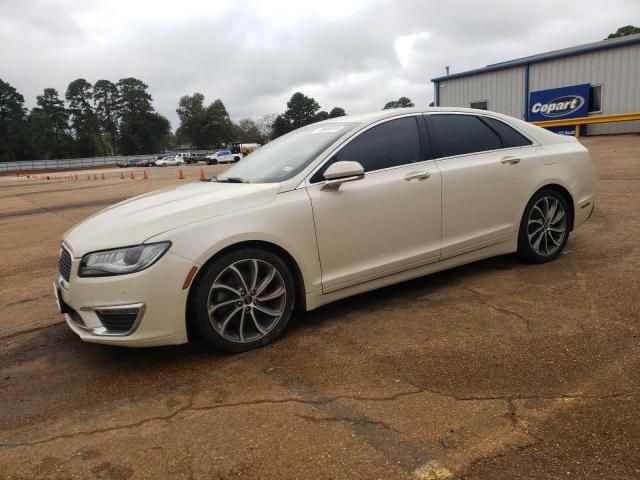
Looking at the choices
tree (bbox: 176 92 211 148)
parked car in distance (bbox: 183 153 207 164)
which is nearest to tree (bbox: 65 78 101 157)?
tree (bbox: 176 92 211 148)

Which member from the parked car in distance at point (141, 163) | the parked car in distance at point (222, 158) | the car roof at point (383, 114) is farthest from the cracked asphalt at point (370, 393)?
the parked car in distance at point (141, 163)

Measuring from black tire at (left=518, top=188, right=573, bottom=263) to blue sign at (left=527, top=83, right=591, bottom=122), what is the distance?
2315 cm

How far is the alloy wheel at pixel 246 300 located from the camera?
330 cm

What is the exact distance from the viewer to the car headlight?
3059 mm

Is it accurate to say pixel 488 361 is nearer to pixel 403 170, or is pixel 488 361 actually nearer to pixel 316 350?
pixel 316 350

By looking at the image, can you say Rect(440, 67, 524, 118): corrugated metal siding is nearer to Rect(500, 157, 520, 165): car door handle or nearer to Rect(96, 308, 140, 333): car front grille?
Rect(500, 157, 520, 165): car door handle

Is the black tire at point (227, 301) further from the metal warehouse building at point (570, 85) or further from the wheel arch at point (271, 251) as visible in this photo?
the metal warehouse building at point (570, 85)

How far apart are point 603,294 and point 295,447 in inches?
118

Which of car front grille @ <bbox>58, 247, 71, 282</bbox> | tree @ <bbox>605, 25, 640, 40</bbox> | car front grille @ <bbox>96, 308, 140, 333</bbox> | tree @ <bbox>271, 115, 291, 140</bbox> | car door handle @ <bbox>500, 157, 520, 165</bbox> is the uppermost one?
tree @ <bbox>605, 25, 640, 40</bbox>

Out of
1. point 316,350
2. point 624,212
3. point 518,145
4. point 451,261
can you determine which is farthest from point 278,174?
point 624,212

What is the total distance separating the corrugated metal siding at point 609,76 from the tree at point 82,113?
8383 centimetres

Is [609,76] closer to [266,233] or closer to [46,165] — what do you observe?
[266,233]

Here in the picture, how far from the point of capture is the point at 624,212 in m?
7.11

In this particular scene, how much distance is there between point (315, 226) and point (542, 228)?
2570 mm
